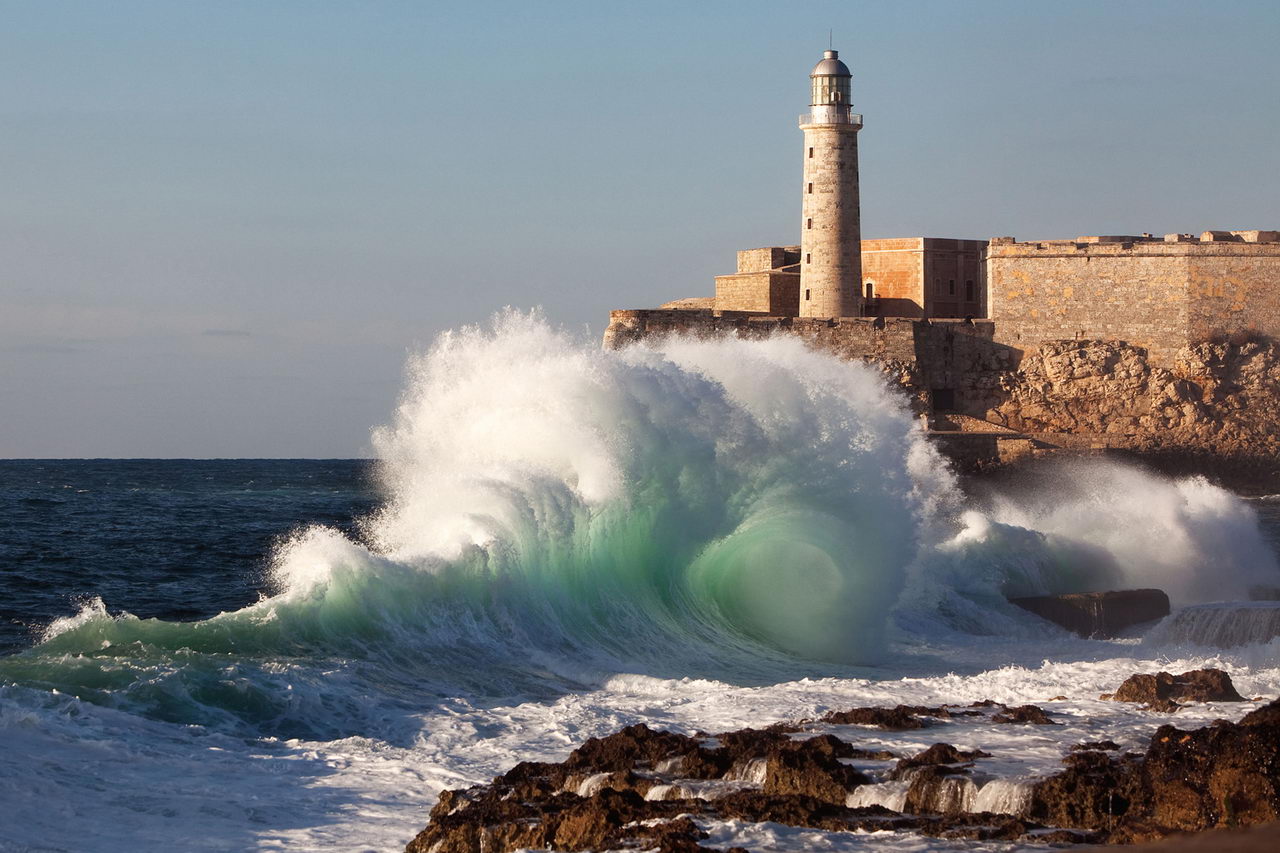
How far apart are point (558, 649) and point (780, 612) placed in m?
2.84

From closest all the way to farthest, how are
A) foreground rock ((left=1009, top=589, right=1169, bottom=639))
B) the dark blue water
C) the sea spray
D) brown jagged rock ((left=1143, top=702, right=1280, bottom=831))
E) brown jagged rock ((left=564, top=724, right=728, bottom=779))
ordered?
brown jagged rock ((left=1143, top=702, right=1280, bottom=831)) < brown jagged rock ((left=564, top=724, right=728, bottom=779)) < foreground rock ((left=1009, top=589, right=1169, bottom=639)) < the dark blue water < the sea spray

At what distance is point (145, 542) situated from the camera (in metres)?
24.2

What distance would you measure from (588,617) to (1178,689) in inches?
200

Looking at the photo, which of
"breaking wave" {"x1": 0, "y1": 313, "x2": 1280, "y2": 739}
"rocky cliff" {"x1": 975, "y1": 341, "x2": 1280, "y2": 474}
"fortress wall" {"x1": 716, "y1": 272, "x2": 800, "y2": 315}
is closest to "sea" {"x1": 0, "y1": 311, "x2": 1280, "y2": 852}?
"breaking wave" {"x1": 0, "y1": 313, "x2": 1280, "y2": 739}

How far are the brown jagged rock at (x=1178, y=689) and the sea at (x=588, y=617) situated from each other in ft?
0.76

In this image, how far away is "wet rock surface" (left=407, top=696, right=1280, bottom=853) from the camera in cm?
588

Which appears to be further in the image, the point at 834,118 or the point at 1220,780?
the point at 834,118

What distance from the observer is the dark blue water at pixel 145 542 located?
1639 cm

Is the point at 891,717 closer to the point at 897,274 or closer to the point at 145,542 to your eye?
the point at 145,542

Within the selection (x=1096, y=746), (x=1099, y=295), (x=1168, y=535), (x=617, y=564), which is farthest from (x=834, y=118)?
(x=1096, y=746)

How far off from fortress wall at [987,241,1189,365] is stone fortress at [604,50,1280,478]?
3 centimetres

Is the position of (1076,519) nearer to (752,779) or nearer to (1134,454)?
(1134,454)

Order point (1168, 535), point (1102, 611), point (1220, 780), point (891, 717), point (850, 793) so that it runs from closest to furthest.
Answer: point (1220, 780) < point (850, 793) < point (891, 717) < point (1102, 611) < point (1168, 535)

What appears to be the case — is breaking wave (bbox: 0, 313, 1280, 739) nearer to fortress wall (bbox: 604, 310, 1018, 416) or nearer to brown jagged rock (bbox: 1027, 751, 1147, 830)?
brown jagged rock (bbox: 1027, 751, 1147, 830)
